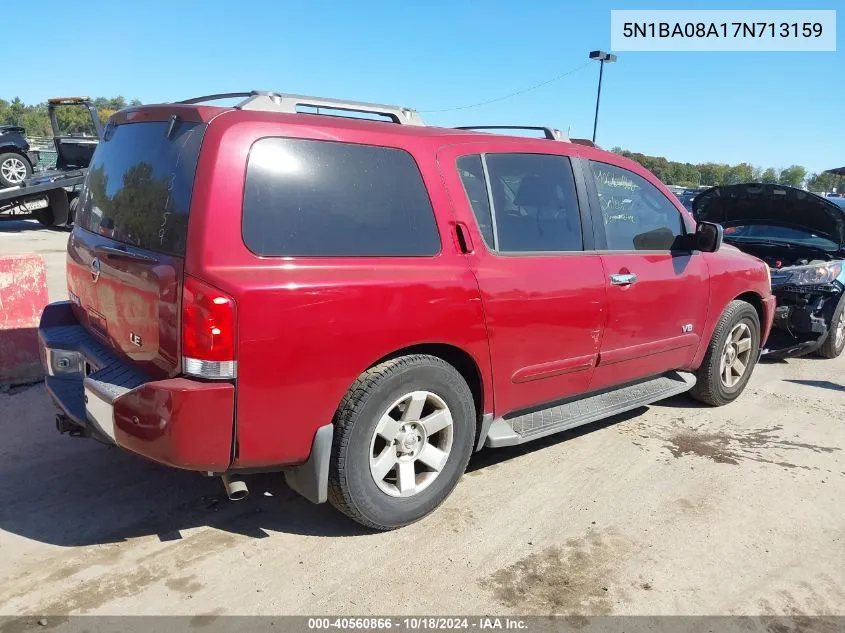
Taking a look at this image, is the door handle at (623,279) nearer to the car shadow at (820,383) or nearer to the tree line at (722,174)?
the car shadow at (820,383)

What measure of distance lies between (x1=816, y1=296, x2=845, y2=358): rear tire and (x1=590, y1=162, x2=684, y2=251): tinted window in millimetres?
2990

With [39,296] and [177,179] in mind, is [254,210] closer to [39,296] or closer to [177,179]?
[177,179]

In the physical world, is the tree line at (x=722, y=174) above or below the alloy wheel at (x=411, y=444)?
above

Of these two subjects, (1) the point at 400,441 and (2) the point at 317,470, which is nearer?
(2) the point at 317,470

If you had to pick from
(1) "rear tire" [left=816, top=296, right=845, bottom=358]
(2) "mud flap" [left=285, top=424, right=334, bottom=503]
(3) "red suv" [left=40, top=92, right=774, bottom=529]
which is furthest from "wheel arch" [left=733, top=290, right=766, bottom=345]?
(2) "mud flap" [left=285, top=424, right=334, bottom=503]

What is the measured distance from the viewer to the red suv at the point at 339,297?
8.33ft

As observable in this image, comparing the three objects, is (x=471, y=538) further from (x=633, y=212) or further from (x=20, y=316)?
(x=20, y=316)

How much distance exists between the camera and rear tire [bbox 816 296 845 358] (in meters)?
6.39

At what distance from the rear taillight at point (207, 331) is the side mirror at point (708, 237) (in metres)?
3.25

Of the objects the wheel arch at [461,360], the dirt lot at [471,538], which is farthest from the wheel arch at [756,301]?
the wheel arch at [461,360]

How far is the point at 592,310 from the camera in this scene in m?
3.73

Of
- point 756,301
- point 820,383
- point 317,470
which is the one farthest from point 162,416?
point 820,383

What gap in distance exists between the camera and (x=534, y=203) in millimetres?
3701

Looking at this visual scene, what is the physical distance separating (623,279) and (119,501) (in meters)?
3.00
